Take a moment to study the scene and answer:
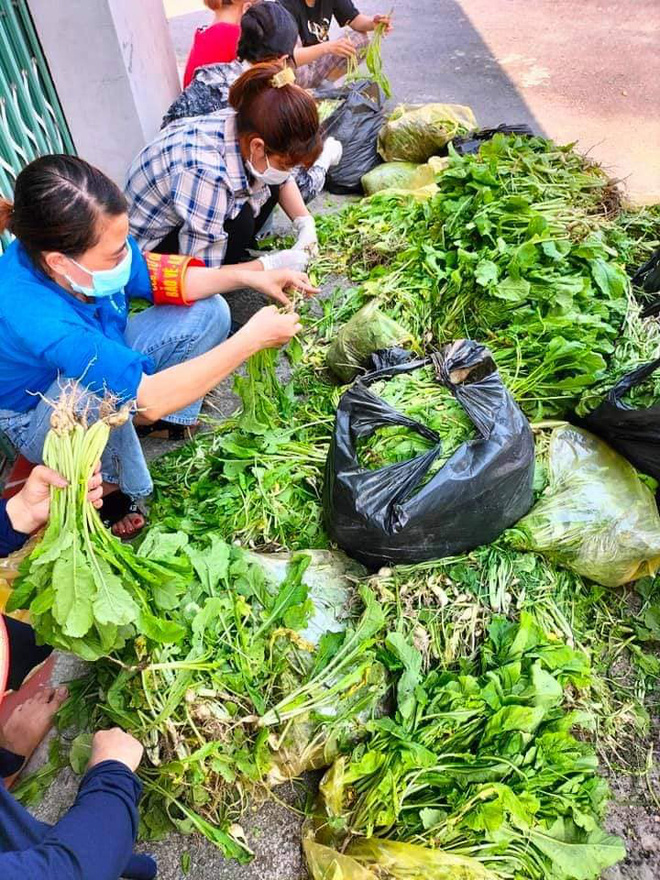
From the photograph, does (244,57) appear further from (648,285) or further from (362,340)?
(648,285)

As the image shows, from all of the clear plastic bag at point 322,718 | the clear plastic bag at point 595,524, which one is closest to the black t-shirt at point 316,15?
the clear plastic bag at point 595,524

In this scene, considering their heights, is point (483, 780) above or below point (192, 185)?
below

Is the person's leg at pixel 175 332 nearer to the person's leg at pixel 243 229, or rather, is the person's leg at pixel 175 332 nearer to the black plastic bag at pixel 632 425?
the person's leg at pixel 243 229

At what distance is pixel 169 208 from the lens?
2.80 meters

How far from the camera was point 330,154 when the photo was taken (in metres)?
4.14

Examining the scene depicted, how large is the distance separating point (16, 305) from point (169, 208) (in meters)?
1.18

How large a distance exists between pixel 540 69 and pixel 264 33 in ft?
15.2

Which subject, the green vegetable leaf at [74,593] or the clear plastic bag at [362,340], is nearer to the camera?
the green vegetable leaf at [74,593]

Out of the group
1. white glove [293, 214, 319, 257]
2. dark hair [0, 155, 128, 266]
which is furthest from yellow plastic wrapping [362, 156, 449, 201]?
dark hair [0, 155, 128, 266]

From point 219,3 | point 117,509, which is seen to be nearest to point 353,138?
point 219,3

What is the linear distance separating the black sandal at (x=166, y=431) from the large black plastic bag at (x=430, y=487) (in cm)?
108

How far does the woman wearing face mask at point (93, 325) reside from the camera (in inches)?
68.5

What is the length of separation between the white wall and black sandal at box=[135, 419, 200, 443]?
1732 millimetres

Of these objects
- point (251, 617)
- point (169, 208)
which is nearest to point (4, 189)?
point (169, 208)
